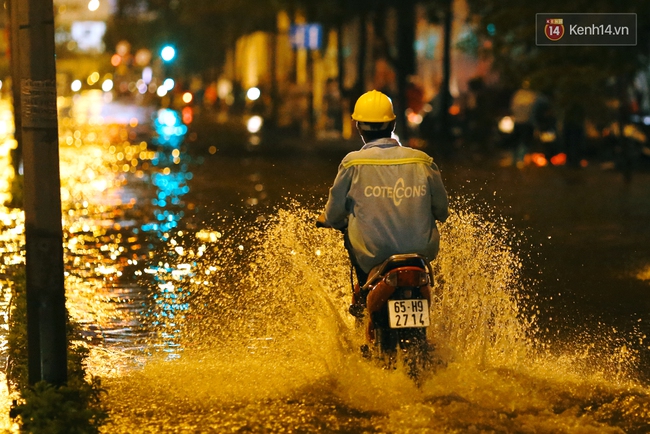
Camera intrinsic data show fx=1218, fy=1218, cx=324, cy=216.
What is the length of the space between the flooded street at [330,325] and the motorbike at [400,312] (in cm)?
10

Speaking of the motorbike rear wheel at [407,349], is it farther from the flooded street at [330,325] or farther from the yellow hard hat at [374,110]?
the yellow hard hat at [374,110]

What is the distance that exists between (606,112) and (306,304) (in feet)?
53.4

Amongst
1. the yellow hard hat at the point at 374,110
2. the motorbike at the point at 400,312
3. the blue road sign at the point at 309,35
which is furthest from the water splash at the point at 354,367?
the blue road sign at the point at 309,35

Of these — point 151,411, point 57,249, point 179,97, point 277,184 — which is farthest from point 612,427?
point 179,97

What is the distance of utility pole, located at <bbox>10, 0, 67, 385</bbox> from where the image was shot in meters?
5.95

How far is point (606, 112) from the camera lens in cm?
2403

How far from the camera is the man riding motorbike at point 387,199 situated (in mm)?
6559

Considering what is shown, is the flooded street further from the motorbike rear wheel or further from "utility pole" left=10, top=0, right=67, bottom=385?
"utility pole" left=10, top=0, right=67, bottom=385

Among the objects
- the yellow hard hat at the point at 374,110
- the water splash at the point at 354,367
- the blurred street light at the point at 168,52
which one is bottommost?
the water splash at the point at 354,367

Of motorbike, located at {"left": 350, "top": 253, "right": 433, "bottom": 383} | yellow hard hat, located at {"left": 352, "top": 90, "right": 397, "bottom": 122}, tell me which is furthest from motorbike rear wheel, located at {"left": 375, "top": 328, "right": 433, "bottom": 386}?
yellow hard hat, located at {"left": 352, "top": 90, "right": 397, "bottom": 122}

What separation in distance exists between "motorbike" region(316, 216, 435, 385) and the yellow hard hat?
24.6 inches

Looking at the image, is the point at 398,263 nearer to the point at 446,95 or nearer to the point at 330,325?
the point at 330,325

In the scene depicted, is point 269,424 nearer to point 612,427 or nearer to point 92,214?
point 612,427

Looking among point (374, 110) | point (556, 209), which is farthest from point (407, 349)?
point (556, 209)
